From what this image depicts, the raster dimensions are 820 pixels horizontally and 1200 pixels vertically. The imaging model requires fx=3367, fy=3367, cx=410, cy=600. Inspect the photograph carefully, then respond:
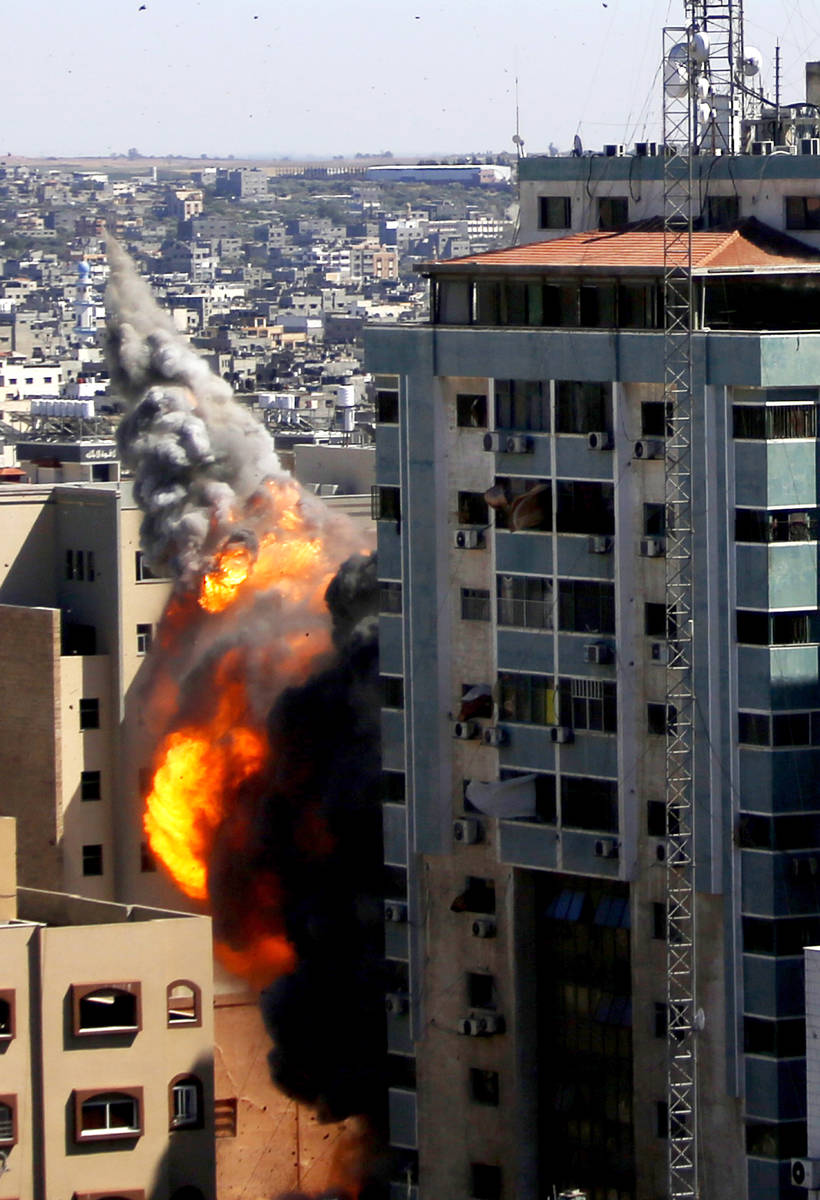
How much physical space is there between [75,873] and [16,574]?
303 inches

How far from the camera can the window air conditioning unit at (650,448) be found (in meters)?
57.9

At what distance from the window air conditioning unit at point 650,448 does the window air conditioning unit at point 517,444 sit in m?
2.52

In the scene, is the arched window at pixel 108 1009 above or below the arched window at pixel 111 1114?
above

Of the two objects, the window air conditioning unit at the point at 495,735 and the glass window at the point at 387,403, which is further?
the glass window at the point at 387,403

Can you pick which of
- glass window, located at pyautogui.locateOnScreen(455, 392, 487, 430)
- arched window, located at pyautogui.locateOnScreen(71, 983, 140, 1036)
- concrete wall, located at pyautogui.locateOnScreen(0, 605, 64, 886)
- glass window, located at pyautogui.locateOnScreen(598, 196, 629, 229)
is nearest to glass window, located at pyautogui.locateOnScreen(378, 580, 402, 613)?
glass window, located at pyautogui.locateOnScreen(455, 392, 487, 430)

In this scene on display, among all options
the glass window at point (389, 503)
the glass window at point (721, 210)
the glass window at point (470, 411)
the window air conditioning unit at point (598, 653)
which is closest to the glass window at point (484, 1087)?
the window air conditioning unit at point (598, 653)

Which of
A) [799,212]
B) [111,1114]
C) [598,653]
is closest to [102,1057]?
[111,1114]

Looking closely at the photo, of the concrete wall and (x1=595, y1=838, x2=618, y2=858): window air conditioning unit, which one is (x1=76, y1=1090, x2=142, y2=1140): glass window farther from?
the concrete wall

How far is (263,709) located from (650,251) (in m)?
18.6

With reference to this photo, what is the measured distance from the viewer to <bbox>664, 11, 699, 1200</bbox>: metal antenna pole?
5716 centimetres

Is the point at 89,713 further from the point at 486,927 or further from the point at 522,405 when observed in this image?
the point at 522,405

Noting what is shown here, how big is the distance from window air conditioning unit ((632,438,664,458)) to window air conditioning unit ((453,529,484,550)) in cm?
407

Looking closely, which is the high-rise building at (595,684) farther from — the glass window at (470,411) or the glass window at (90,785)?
the glass window at (90,785)

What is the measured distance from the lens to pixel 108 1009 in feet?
199
